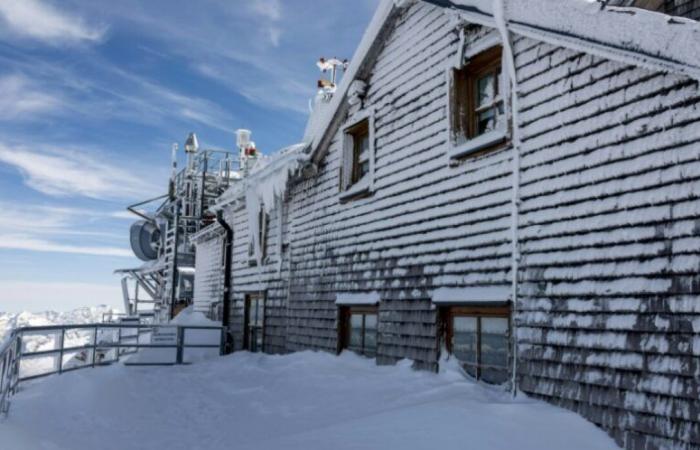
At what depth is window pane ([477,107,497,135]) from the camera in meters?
7.86

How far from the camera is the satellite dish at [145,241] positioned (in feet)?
108

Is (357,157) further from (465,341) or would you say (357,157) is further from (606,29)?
(606,29)

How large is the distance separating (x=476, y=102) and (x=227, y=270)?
11.0 metres

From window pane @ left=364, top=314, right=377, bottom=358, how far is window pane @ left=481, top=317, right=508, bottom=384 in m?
2.85

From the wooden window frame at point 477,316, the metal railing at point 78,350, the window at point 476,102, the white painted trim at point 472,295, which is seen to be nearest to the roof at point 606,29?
the window at point 476,102

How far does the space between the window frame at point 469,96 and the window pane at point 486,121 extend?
0.22 ft

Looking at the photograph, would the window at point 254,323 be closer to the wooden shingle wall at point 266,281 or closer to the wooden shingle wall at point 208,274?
the wooden shingle wall at point 266,281

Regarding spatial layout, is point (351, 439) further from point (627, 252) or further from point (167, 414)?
point (167, 414)

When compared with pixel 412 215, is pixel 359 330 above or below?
below

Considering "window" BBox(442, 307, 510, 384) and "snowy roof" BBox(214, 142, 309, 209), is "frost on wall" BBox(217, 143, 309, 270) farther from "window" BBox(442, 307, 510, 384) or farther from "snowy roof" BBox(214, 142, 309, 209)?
"window" BBox(442, 307, 510, 384)

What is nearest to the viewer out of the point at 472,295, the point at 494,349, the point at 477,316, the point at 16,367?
the point at 494,349

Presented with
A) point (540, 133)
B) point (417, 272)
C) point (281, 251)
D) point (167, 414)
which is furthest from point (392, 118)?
point (167, 414)

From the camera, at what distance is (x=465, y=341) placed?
783 cm

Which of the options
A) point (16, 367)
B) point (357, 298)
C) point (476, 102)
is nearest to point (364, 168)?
point (357, 298)
